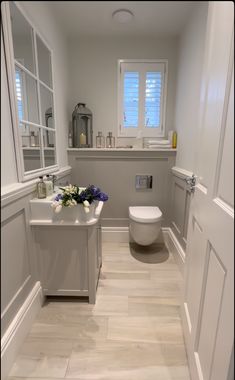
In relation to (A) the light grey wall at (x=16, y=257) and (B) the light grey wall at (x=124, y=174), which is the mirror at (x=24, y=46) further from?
(B) the light grey wall at (x=124, y=174)

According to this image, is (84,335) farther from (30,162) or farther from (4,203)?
(30,162)

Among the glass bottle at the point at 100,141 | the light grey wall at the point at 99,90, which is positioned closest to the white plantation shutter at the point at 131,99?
the light grey wall at the point at 99,90

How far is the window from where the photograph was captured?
1961mm

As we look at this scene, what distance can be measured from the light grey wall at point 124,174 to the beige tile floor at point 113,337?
0.83 metres

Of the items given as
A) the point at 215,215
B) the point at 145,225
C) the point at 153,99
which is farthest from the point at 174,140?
the point at 215,215

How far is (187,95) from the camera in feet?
4.82

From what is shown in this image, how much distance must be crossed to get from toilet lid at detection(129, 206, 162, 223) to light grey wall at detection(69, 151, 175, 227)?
0.22 m

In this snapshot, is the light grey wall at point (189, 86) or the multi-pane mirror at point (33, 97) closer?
the light grey wall at point (189, 86)

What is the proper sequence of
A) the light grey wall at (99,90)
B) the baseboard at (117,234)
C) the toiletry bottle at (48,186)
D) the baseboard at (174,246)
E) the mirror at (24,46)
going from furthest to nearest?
the baseboard at (117,234) < the light grey wall at (99,90) < the baseboard at (174,246) < the toiletry bottle at (48,186) < the mirror at (24,46)

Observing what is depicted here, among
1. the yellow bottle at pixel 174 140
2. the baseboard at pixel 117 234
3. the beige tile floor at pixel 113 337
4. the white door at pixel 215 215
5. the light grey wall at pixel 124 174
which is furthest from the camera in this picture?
the baseboard at pixel 117 234

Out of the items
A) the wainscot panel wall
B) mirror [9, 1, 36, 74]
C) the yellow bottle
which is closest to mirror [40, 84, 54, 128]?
mirror [9, 1, 36, 74]

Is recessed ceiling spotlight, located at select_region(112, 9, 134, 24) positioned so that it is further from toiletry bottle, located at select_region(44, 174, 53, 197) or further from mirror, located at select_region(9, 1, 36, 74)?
toiletry bottle, located at select_region(44, 174, 53, 197)

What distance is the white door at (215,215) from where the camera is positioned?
0.68m

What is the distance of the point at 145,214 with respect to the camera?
Result: 2.01m
